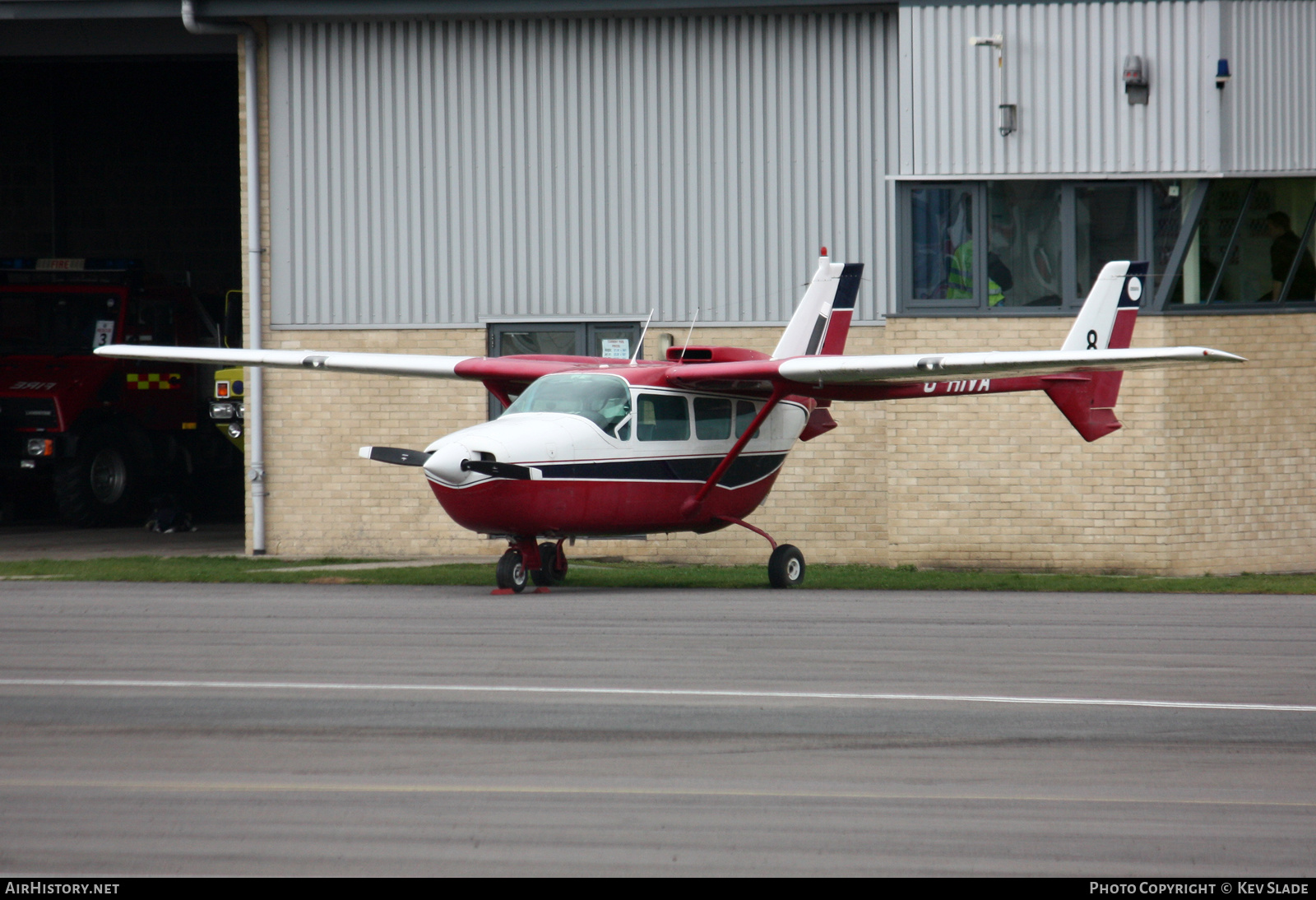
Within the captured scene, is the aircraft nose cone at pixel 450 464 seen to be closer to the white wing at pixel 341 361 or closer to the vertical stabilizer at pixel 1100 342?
the white wing at pixel 341 361

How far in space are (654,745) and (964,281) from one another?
440 inches

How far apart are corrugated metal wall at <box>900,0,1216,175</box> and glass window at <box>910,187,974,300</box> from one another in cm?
32

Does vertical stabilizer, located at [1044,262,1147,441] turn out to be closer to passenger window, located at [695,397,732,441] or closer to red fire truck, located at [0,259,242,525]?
passenger window, located at [695,397,732,441]

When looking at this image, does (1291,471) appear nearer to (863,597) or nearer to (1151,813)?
(863,597)

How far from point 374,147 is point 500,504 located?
23.9 feet

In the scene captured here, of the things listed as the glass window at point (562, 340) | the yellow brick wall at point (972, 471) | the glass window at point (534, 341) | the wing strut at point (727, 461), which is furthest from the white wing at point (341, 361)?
the wing strut at point (727, 461)

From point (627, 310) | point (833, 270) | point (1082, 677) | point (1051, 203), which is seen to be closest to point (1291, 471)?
point (1051, 203)

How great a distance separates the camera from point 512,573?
13664 millimetres

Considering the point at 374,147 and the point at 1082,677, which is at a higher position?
the point at 374,147

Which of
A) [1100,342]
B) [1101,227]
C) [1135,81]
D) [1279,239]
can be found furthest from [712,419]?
[1279,239]

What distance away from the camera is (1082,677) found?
877 centimetres

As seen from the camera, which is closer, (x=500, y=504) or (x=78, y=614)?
(x=78, y=614)

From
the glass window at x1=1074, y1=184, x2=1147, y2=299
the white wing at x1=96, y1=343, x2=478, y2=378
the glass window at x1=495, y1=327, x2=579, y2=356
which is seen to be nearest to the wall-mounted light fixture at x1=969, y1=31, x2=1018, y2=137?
the glass window at x1=1074, y1=184, x2=1147, y2=299

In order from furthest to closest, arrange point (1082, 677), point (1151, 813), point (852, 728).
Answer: point (1082, 677) → point (852, 728) → point (1151, 813)
